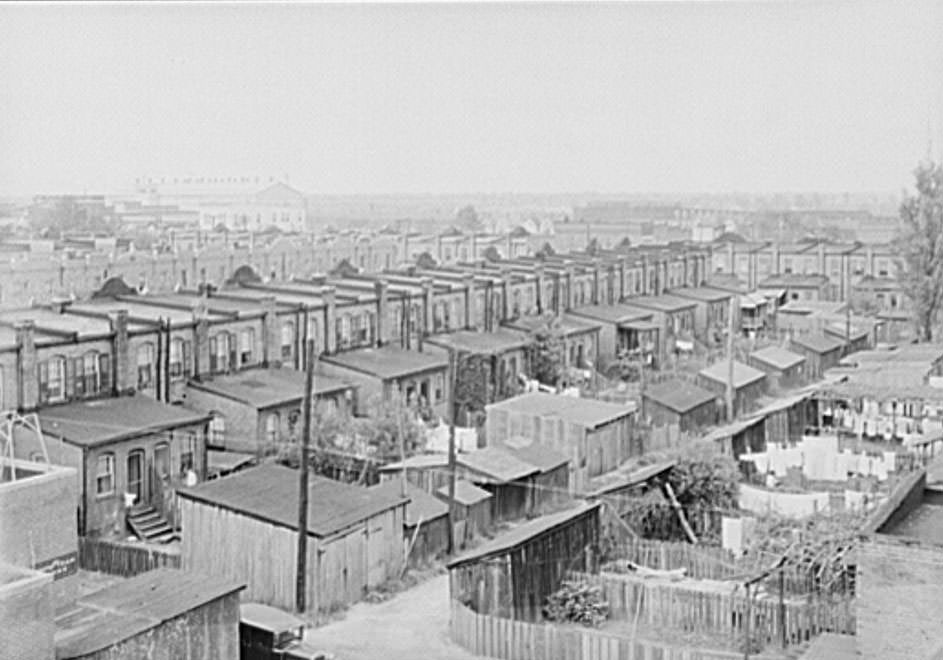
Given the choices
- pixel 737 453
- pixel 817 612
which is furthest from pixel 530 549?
pixel 737 453

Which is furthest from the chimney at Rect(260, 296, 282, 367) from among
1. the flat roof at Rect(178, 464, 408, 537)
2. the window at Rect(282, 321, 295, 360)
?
the flat roof at Rect(178, 464, 408, 537)

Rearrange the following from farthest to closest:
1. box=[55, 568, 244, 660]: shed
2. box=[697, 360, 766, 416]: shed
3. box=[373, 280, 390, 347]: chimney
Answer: box=[373, 280, 390, 347]: chimney, box=[697, 360, 766, 416]: shed, box=[55, 568, 244, 660]: shed

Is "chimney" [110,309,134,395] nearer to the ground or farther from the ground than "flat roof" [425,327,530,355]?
farther from the ground

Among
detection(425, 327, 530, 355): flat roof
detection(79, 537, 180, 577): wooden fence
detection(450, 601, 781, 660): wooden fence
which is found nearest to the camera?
detection(450, 601, 781, 660): wooden fence

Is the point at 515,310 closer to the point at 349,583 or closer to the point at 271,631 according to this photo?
the point at 349,583

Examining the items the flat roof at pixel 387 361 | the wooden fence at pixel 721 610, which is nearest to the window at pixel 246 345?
the flat roof at pixel 387 361

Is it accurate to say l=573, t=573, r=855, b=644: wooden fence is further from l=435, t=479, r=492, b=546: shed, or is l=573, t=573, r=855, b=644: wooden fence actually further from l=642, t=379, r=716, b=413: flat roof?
l=642, t=379, r=716, b=413: flat roof

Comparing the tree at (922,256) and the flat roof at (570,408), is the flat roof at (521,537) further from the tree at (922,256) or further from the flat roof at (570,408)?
the tree at (922,256)
